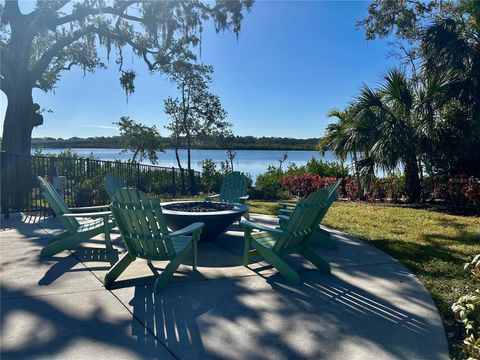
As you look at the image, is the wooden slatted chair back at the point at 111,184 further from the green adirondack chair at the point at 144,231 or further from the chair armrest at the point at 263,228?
the chair armrest at the point at 263,228

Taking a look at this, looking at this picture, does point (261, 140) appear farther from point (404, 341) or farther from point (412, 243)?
point (404, 341)

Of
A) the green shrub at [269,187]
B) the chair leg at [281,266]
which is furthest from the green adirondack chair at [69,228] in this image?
the green shrub at [269,187]

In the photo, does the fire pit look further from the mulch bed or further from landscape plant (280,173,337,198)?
landscape plant (280,173,337,198)

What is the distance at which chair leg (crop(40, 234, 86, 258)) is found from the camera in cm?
452

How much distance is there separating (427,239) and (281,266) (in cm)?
324

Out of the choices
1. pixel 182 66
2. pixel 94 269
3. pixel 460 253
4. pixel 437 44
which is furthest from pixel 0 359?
pixel 182 66

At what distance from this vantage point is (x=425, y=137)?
30.5 ft

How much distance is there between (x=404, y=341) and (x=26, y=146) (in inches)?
511

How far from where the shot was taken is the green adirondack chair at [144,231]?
3516mm

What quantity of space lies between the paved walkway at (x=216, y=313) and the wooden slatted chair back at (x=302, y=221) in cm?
35

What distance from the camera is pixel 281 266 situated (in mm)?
3871

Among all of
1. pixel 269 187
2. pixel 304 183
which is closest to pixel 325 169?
pixel 304 183

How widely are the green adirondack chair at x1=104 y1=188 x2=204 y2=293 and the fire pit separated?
133 cm

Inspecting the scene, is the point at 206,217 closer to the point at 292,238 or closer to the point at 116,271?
the point at 292,238
